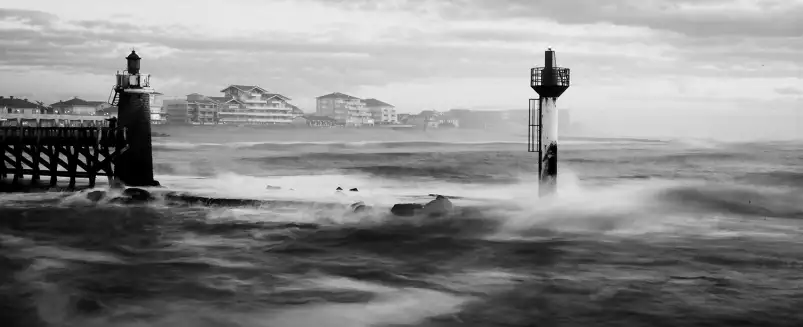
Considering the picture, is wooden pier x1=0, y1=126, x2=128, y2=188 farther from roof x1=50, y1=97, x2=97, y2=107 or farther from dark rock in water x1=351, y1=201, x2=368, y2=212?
roof x1=50, y1=97, x2=97, y2=107

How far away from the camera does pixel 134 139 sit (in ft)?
105

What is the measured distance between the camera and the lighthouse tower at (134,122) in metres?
31.8

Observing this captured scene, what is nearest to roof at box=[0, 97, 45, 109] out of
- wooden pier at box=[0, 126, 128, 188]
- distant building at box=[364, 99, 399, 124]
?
wooden pier at box=[0, 126, 128, 188]

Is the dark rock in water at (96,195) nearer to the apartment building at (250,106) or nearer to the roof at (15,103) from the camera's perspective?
the roof at (15,103)

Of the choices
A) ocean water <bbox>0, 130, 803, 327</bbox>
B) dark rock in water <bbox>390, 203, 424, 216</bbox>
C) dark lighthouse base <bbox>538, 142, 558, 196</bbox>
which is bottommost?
ocean water <bbox>0, 130, 803, 327</bbox>

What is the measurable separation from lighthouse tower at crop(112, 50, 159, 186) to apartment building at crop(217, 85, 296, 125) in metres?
114

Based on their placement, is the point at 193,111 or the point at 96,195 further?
the point at 193,111

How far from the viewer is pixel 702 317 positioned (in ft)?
48.8

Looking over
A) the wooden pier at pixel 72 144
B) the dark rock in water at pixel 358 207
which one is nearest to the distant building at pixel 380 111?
the wooden pier at pixel 72 144

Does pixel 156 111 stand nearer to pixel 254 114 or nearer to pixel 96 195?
pixel 254 114

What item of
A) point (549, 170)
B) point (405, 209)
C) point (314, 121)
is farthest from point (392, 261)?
point (314, 121)

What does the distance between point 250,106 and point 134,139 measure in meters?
118

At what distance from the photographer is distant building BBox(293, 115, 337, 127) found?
6432 inches

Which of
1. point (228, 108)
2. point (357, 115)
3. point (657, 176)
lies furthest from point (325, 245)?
point (357, 115)
